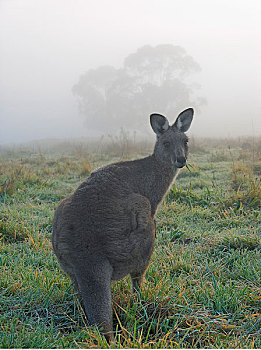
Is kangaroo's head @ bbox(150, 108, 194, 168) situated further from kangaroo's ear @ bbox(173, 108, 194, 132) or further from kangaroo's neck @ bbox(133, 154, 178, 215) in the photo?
kangaroo's neck @ bbox(133, 154, 178, 215)

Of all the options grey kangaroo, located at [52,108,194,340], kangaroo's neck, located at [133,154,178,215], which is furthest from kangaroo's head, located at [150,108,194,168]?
grey kangaroo, located at [52,108,194,340]

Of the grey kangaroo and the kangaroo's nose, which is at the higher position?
the kangaroo's nose

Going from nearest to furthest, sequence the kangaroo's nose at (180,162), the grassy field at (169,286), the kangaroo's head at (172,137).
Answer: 1. the grassy field at (169,286)
2. the kangaroo's nose at (180,162)
3. the kangaroo's head at (172,137)

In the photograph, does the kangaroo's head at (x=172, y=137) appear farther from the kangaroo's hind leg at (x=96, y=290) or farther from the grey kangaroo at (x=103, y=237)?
the kangaroo's hind leg at (x=96, y=290)

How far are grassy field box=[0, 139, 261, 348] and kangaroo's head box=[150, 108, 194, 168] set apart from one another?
1.15 m

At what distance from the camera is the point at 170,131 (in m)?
4.06

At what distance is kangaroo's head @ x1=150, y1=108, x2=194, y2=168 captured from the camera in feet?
12.7

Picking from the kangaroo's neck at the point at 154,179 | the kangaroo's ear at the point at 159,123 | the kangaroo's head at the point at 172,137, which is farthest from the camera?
the kangaroo's ear at the point at 159,123

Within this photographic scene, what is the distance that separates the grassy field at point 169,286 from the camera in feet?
8.14

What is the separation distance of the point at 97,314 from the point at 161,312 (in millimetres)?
592

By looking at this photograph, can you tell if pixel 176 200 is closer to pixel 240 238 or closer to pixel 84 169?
pixel 240 238

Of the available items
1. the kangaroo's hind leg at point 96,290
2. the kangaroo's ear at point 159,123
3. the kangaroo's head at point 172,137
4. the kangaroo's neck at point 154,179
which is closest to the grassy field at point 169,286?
the kangaroo's hind leg at point 96,290

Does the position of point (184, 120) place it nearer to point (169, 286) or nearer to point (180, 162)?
point (180, 162)

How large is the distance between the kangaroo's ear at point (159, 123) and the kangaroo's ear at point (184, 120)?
0.13m
